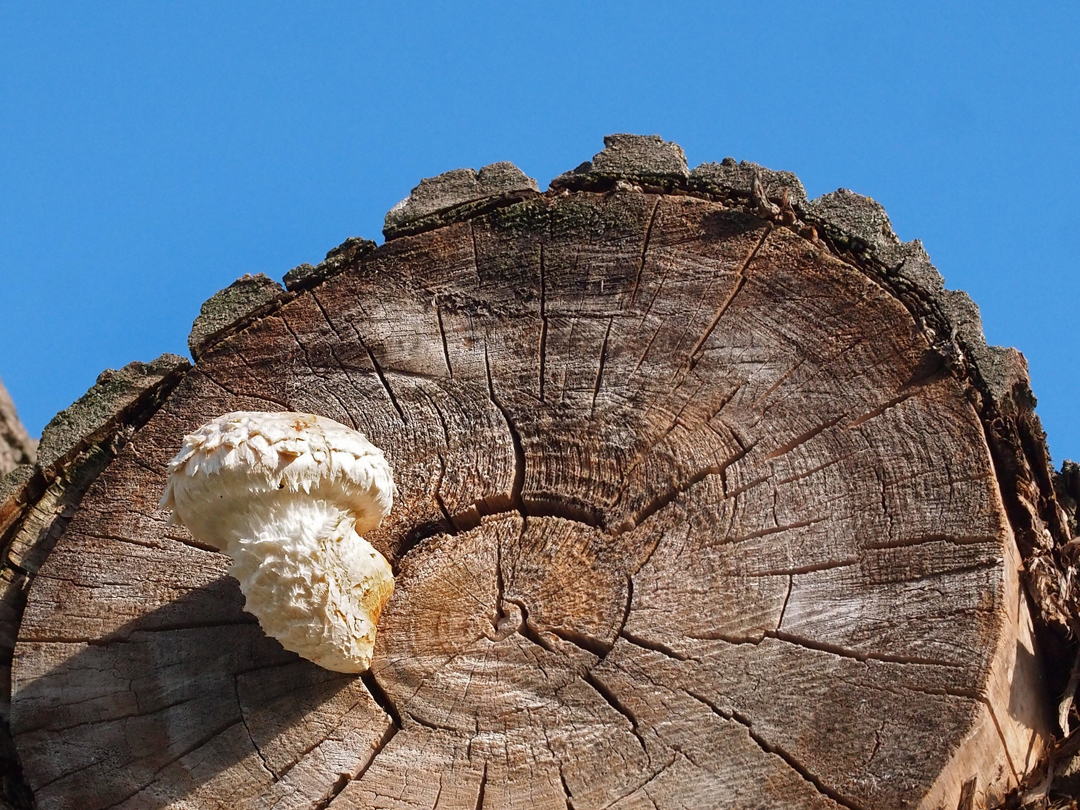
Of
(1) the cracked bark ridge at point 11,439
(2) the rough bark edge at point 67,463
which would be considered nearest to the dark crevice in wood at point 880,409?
(2) the rough bark edge at point 67,463

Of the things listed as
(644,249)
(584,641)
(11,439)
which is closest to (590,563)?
(584,641)

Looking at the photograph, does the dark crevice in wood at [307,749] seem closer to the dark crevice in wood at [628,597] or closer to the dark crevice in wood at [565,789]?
the dark crevice in wood at [565,789]

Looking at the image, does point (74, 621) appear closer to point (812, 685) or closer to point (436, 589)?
point (436, 589)

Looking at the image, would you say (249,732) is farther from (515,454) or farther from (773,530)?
(773,530)

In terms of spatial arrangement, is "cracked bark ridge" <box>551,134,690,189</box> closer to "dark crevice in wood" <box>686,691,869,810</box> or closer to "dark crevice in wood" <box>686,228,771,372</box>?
"dark crevice in wood" <box>686,228,771,372</box>

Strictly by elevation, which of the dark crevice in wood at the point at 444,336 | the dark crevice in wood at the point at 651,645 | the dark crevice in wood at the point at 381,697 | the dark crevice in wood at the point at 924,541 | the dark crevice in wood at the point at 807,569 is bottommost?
the dark crevice in wood at the point at 381,697

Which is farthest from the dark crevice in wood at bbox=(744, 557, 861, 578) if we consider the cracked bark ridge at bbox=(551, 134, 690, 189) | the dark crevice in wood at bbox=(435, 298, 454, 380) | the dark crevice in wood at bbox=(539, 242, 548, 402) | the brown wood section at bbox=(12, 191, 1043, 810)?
the cracked bark ridge at bbox=(551, 134, 690, 189)

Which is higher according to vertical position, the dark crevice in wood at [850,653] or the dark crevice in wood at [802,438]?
the dark crevice in wood at [802,438]
